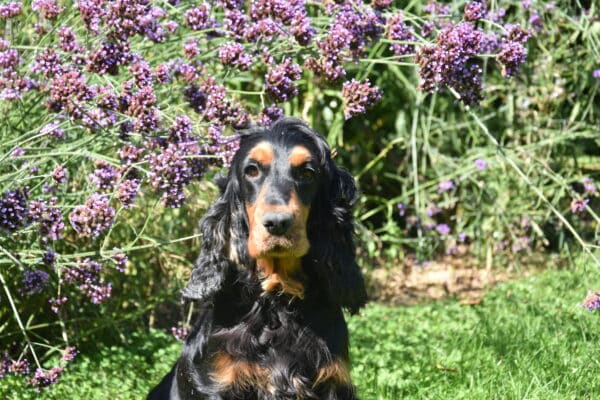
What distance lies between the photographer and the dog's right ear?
3.64 m

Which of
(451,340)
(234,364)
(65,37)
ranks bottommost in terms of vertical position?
(451,340)

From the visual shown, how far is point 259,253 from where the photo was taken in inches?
130

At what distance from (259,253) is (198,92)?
1040 millimetres

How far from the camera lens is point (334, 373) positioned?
3.48 m

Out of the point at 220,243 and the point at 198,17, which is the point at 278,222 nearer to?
the point at 220,243

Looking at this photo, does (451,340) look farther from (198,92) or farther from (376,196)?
(376,196)

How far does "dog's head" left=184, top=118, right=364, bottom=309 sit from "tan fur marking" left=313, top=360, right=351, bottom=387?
0.29 metres

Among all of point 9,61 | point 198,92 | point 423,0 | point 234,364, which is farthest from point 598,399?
point 423,0

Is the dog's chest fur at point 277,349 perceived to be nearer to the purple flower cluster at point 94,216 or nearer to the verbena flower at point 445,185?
the purple flower cluster at point 94,216

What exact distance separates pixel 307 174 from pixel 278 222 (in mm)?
392

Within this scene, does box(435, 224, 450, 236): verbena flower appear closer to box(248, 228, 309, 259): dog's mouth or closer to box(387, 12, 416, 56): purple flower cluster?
box(387, 12, 416, 56): purple flower cluster

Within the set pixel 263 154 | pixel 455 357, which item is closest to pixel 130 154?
pixel 263 154

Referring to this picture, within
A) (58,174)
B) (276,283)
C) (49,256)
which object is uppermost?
(58,174)

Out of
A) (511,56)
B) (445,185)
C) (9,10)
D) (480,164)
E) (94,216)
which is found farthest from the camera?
(445,185)
